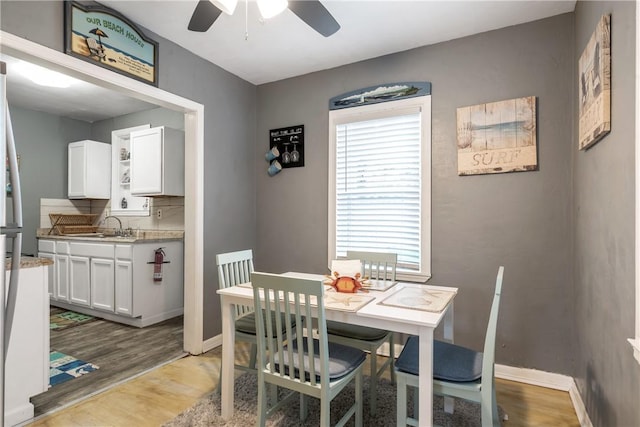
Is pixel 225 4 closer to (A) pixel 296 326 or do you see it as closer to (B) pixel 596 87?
(A) pixel 296 326

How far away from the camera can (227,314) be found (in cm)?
198

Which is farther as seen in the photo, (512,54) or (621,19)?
(512,54)

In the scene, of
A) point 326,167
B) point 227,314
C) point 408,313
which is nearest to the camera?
point 408,313

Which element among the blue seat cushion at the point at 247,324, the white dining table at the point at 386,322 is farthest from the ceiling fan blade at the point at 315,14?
the blue seat cushion at the point at 247,324

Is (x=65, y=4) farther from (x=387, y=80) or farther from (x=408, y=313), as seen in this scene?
(x=408, y=313)

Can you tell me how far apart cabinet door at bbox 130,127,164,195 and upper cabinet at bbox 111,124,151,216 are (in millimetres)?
726

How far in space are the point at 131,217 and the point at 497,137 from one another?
4317mm

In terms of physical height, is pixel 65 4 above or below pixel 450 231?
above

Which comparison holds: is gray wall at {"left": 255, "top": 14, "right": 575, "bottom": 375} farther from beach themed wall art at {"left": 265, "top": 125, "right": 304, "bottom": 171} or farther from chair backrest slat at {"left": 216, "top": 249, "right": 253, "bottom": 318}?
chair backrest slat at {"left": 216, "top": 249, "right": 253, "bottom": 318}

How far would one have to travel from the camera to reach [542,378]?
2369 millimetres

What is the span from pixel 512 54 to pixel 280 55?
1822 millimetres

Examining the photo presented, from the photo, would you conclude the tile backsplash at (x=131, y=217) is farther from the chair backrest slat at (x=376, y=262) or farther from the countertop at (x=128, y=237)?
the chair backrest slat at (x=376, y=262)

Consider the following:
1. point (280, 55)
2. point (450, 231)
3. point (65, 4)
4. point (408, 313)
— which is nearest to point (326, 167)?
point (280, 55)

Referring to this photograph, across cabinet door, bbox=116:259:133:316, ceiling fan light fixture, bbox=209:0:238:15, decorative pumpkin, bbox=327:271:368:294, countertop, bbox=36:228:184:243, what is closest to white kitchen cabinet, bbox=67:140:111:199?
countertop, bbox=36:228:184:243
